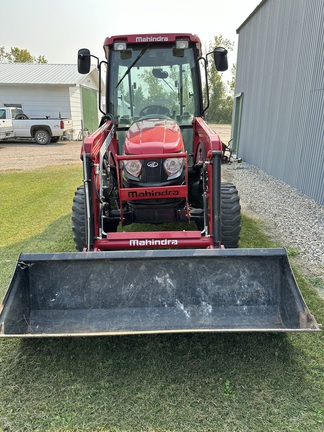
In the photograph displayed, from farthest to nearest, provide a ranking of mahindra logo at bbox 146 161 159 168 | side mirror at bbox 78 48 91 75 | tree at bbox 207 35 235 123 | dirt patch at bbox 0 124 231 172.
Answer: tree at bbox 207 35 235 123
dirt patch at bbox 0 124 231 172
side mirror at bbox 78 48 91 75
mahindra logo at bbox 146 161 159 168

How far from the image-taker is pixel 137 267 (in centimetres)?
290

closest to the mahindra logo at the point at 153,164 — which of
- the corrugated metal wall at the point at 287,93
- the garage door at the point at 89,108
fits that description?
the corrugated metal wall at the point at 287,93

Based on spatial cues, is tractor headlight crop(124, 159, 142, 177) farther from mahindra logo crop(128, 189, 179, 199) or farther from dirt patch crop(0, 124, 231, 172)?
dirt patch crop(0, 124, 231, 172)

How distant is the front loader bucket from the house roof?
1721 cm

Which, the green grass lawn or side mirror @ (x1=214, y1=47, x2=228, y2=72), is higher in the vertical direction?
side mirror @ (x1=214, y1=47, x2=228, y2=72)

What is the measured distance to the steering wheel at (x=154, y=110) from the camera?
454 centimetres

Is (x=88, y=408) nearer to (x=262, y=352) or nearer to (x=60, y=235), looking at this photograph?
(x=262, y=352)

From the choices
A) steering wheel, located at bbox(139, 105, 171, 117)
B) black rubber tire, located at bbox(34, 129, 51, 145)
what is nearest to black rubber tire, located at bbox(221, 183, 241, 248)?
steering wheel, located at bbox(139, 105, 171, 117)

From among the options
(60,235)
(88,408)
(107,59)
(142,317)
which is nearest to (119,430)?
(88,408)

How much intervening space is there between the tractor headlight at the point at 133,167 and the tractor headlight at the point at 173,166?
0.87 feet

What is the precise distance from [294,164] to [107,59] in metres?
5.30

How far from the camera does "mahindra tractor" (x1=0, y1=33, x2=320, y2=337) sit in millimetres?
2736

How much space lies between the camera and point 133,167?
3.63 m

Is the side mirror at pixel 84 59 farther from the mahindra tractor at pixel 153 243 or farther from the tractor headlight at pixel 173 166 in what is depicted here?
the tractor headlight at pixel 173 166
